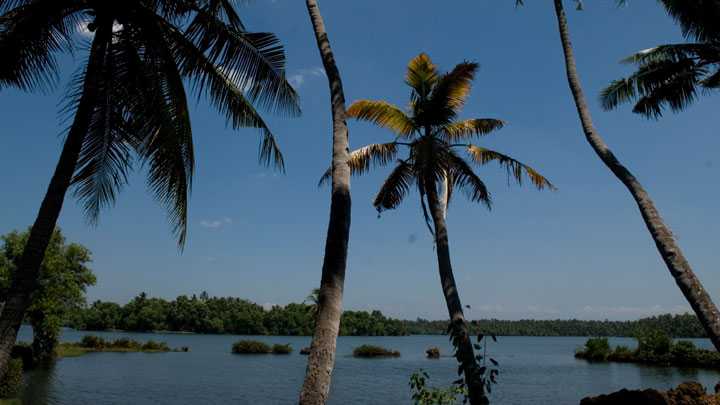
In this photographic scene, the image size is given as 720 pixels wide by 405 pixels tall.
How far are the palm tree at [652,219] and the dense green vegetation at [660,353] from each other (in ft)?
184

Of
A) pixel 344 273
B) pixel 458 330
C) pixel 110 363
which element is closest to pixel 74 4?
pixel 344 273

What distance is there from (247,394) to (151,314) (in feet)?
400

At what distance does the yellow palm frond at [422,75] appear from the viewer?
1279cm

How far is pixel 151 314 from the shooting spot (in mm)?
140125

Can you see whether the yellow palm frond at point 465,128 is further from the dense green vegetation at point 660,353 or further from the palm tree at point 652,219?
the dense green vegetation at point 660,353

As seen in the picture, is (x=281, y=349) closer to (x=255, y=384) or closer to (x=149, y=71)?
(x=255, y=384)

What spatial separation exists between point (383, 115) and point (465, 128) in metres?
2.20

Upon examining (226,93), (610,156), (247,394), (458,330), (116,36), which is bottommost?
(247,394)

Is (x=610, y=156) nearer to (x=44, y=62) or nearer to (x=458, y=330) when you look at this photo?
(x=458, y=330)

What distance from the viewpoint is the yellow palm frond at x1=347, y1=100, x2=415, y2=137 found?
12.6 metres

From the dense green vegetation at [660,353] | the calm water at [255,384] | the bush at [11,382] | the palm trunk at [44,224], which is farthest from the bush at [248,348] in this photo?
the palm trunk at [44,224]

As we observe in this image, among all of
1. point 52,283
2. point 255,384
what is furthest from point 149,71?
point 52,283

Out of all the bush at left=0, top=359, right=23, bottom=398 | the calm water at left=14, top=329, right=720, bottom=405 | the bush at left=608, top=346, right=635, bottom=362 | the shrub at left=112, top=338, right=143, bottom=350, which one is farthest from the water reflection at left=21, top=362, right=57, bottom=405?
the bush at left=608, top=346, right=635, bottom=362

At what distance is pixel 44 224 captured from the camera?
6.64 meters
